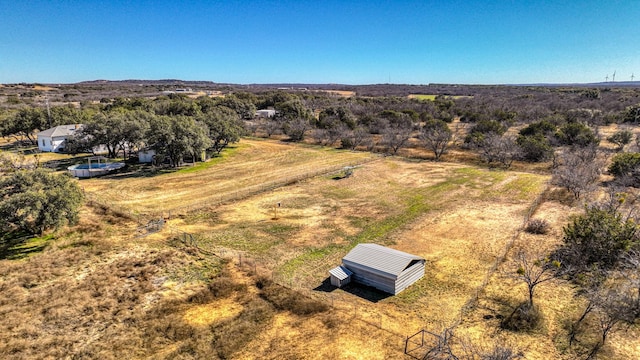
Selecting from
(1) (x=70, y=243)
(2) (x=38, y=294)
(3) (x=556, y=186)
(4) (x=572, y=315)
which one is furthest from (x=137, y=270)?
(3) (x=556, y=186)

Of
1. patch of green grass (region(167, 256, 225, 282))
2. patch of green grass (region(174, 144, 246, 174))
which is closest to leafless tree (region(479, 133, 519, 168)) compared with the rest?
patch of green grass (region(174, 144, 246, 174))

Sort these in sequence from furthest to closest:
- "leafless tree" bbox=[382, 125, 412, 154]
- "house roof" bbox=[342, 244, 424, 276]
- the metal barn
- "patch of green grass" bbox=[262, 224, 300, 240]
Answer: "leafless tree" bbox=[382, 125, 412, 154], "patch of green grass" bbox=[262, 224, 300, 240], "house roof" bbox=[342, 244, 424, 276], the metal barn

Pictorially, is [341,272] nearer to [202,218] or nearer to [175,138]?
[202,218]

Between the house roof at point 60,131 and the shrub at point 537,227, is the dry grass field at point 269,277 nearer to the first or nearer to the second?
the shrub at point 537,227

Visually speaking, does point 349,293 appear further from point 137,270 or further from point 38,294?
point 38,294

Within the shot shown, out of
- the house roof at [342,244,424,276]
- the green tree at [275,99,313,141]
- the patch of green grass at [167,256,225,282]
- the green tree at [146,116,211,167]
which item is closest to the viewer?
the house roof at [342,244,424,276]

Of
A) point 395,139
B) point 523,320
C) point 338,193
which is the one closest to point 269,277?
point 523,320

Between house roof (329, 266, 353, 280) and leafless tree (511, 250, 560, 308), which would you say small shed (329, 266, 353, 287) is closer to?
house roof (329, 266, 353, 280)
